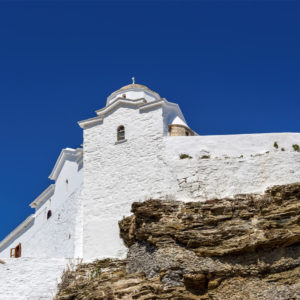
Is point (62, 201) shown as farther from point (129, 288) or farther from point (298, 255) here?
point (298, 255)

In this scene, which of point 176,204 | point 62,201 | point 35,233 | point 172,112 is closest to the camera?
point 176,204

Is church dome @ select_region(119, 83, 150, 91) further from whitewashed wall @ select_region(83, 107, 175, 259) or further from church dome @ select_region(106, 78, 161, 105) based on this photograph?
whitewashed wall @ select_region(83, 107, 175, 259)

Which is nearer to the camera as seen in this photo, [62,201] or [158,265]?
[158,265]

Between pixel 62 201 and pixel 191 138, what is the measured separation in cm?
743

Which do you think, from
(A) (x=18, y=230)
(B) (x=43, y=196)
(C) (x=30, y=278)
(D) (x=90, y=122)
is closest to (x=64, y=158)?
(D) (x=90, y=122)

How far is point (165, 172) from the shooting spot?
2198 cm

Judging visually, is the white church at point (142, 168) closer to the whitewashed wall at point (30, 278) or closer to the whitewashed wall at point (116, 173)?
the whitewashed wall at point (116, 173)

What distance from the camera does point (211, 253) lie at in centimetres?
1855

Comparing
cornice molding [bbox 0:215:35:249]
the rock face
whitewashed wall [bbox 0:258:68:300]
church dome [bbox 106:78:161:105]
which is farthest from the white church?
church dome [bbox 106:78:161:105]

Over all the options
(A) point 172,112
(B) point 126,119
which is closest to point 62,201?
(B) point 126,119

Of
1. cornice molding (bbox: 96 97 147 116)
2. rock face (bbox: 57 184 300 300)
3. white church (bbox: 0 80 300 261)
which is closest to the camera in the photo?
rock face (bbox: 57 184 300 300)

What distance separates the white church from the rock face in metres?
0.93

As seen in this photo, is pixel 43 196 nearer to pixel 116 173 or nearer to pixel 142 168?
pixel 116 173

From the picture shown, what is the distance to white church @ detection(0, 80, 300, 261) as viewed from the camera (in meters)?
21.0
